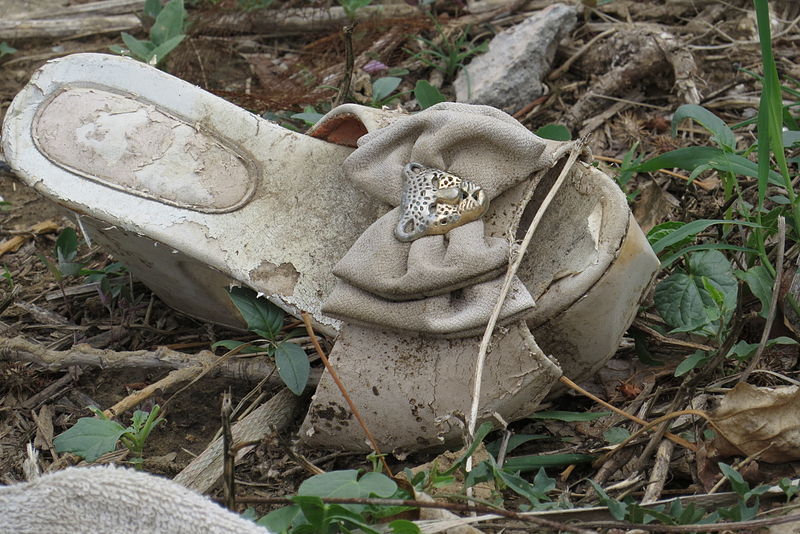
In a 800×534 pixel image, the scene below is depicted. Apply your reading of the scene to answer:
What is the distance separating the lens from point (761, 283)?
152cm

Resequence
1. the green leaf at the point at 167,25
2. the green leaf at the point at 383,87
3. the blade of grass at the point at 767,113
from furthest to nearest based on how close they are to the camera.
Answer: the green leaf at the point at 167,25 < the green leaf at the point at 383,87 < the blade of grass at the point at 767,113

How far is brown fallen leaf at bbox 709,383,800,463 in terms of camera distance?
1280 mm

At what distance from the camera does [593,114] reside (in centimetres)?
245

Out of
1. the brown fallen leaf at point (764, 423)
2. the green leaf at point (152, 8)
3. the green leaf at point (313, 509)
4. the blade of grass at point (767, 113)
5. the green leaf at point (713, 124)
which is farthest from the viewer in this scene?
the green leaf at point (152, 8)

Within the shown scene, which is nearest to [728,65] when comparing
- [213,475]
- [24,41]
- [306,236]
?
[306,236]

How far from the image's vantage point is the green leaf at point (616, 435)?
143 centimetres

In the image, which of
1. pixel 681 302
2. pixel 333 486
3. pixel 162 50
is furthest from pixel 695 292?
pixel 162 50

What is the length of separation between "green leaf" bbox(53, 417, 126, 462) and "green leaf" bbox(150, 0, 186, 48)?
4.50ft

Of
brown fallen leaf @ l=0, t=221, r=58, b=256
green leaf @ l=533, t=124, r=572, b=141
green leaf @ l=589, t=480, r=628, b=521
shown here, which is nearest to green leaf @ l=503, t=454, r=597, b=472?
green leaf @ l=589, t=480, r=628, b=521

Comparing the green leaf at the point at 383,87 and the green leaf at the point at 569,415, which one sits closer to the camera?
the green leaf at the point at 569,415

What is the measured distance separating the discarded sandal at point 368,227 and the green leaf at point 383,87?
0.44m

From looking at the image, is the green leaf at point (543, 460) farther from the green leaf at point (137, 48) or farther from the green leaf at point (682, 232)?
the green leaf at point (137, 48)

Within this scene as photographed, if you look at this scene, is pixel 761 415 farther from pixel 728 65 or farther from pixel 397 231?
pixel 728 65

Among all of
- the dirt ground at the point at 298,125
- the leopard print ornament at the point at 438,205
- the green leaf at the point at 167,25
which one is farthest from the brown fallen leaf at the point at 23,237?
the leopard print ornament at the point at 438,205
